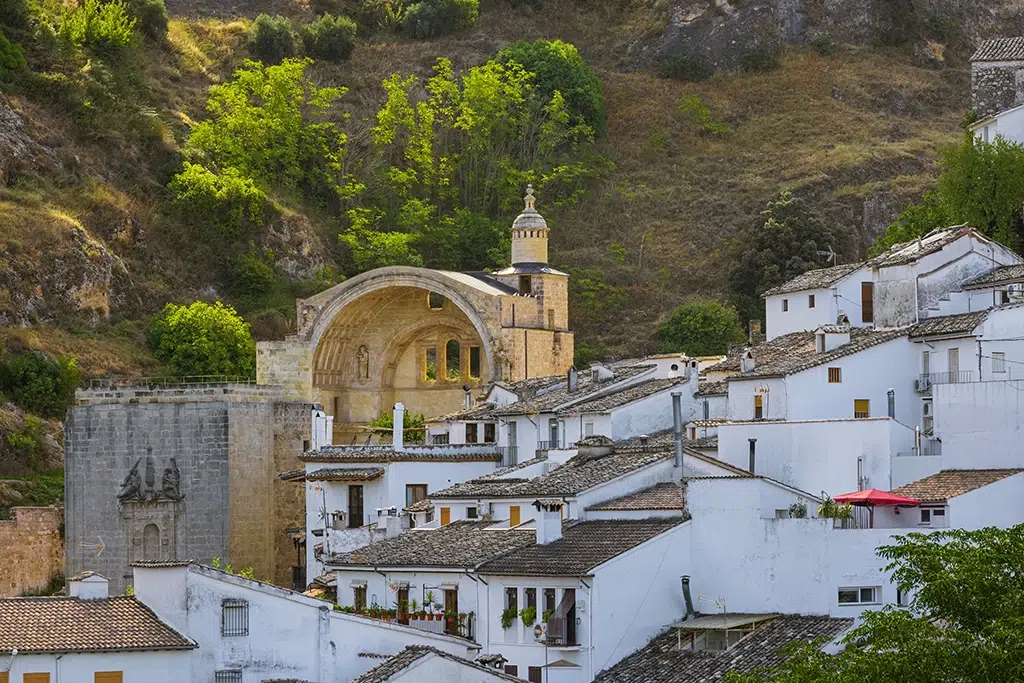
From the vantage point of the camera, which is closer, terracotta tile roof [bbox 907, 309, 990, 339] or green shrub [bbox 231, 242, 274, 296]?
terracotta tile roof [bbox 907, 309, 990, 339]

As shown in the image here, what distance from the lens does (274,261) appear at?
9875cm

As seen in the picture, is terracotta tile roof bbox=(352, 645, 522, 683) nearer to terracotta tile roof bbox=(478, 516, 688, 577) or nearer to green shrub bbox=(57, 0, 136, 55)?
terracotta tile roof bbox=(478, 516, 688, 577)

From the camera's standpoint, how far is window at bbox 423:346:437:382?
8881 cm

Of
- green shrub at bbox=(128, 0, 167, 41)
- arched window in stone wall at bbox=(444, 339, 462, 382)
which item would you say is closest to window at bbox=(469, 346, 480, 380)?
arched window in stone wall at bbox=(444, 339, 462, 382)

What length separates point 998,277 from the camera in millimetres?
60188

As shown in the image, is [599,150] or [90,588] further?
[599,150]

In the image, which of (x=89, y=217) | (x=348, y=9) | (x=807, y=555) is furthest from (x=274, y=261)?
(x=807, y=555)

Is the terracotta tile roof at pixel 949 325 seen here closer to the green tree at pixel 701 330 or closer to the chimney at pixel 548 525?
the chimney at pixel 548 525

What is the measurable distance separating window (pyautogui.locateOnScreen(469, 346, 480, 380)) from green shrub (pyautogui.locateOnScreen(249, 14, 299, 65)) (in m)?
34.0

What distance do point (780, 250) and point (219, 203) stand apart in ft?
73.9

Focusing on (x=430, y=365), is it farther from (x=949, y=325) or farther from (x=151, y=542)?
(x=949, y=325)

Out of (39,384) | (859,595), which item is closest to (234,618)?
(859,595)

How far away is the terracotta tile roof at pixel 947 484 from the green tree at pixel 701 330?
37220 millimetres

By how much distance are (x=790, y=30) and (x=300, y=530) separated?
5943cm
